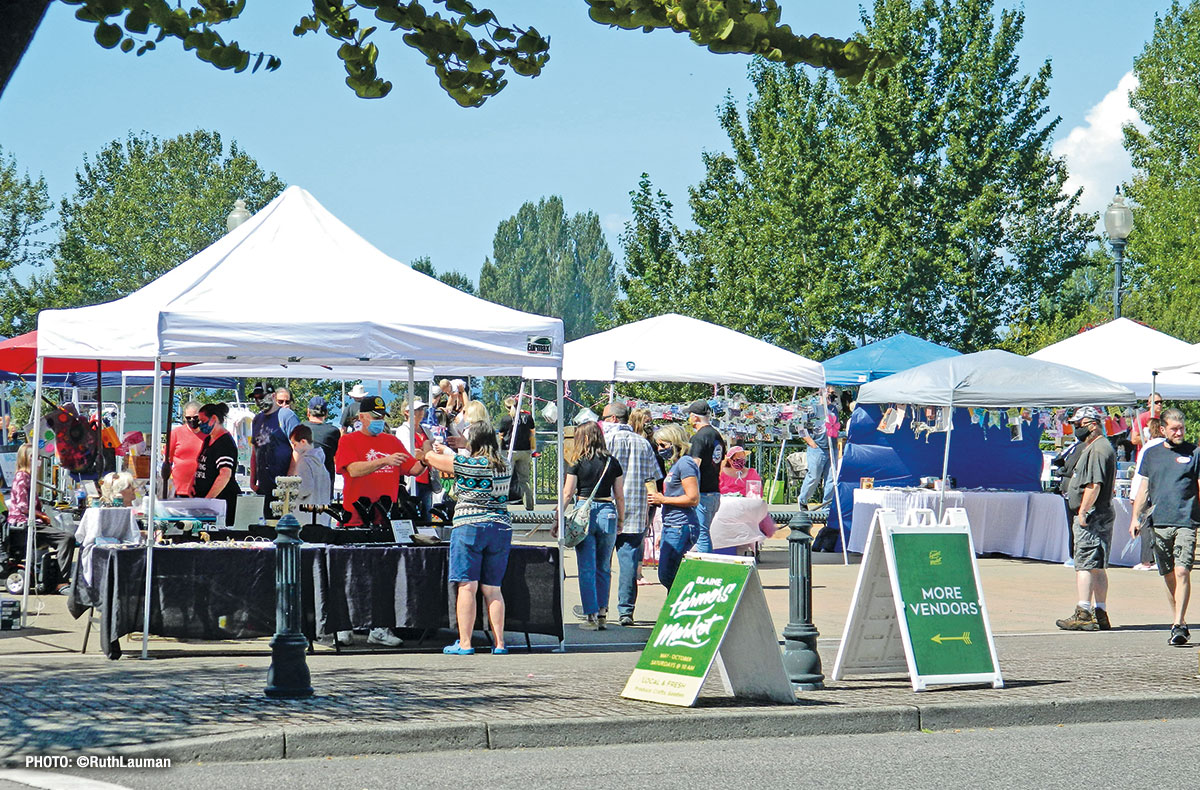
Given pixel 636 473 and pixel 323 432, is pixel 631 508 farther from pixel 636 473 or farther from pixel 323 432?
pixel 323 432

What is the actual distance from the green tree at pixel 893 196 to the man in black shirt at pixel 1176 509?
2264 centimetres

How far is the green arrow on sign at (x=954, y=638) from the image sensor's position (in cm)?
932

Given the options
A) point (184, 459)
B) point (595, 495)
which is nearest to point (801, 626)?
point (595, 495)

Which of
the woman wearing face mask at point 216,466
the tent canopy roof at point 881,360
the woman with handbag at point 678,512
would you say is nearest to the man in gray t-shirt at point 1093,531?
the woman with handbag at point 678,512

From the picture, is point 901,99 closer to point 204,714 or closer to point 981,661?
point 981,661

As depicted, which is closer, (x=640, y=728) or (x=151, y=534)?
(x=640, y=728)

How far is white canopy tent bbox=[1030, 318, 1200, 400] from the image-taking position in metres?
21.3

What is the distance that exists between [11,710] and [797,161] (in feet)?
94.8

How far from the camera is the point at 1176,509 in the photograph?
1166cm

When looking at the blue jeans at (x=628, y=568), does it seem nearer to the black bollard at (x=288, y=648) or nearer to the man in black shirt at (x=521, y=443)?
the black bollard at (x=288, y=648)

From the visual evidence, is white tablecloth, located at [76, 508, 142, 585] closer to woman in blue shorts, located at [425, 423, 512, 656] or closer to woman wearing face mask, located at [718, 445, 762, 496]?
woman in blue shorts, located at [425, 423, 512, 656]

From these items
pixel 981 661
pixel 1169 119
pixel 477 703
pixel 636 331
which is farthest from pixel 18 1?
pixel 1169 119

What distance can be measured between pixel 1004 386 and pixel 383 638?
386 inches

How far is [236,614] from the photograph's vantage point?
10.4 meters
